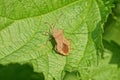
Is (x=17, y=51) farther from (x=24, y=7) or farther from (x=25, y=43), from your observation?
(x=24, y=7)

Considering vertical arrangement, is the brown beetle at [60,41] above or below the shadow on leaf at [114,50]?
above

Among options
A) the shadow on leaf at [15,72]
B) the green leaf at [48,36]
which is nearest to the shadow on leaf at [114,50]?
the green leaf at [48,36]

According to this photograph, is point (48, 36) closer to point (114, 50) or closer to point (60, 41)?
point (60, 41)

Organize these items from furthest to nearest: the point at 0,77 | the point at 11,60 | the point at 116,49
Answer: the point at 0,77 < the point at 116,49 < the point at 11,60

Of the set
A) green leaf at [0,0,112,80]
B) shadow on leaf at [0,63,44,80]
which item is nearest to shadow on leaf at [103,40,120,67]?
green leaf at [0,0,112,80]

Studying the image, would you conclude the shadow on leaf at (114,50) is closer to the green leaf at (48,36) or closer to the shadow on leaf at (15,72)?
the green leaf at (48,36)

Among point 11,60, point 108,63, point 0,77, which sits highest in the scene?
point 11,60

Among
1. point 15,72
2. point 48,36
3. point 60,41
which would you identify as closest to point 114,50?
point 60,41

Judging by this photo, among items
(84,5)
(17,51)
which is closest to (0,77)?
(17,51)
